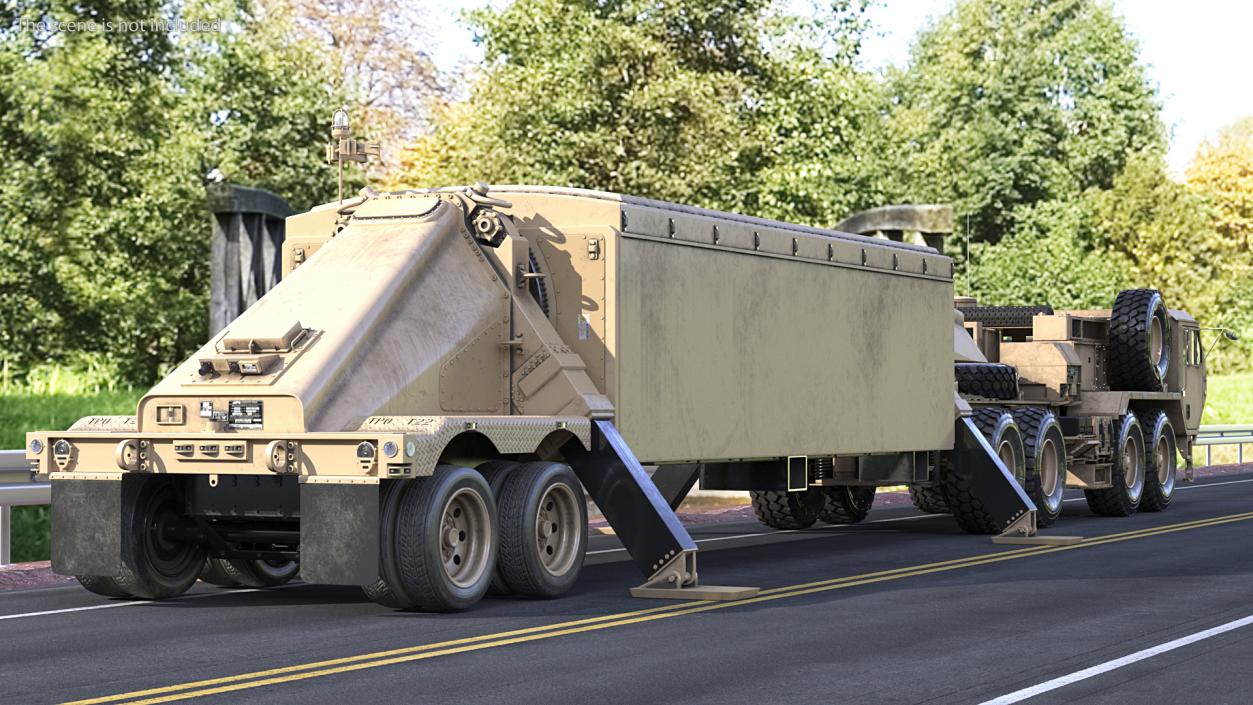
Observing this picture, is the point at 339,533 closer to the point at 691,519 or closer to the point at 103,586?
the point at 103,586

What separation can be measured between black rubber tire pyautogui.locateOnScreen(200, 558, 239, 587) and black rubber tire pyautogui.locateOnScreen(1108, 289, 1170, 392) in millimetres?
15431

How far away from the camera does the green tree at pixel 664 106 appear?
3603cm

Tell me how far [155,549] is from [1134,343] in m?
16.5

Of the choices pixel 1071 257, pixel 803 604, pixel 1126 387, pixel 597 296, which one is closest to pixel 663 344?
pixel 597 296

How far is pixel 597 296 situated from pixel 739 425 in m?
2.43

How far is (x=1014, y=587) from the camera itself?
569 inches

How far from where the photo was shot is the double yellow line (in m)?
9.10

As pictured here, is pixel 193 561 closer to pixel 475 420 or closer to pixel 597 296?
pixel 475 420

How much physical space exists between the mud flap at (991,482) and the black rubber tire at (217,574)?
9134 millimetres

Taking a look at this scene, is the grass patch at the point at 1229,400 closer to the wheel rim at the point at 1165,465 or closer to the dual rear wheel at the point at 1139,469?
the wheel rim at the point at 1165,465

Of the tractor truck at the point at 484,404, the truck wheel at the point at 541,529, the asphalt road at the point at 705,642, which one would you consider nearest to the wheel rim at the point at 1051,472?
the tractor truck at the point at 484,404

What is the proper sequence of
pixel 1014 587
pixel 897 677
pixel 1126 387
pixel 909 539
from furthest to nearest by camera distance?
pixel 1126 387, pixel 909 539, pixel 1014 587, pixel 897 677

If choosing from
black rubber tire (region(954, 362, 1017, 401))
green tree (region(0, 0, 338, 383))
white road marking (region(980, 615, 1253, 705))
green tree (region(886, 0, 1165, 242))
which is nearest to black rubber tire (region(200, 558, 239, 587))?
white road marking (region(980, 615, 1253, 705))

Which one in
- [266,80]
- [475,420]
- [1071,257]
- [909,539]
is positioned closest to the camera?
[475,420]
